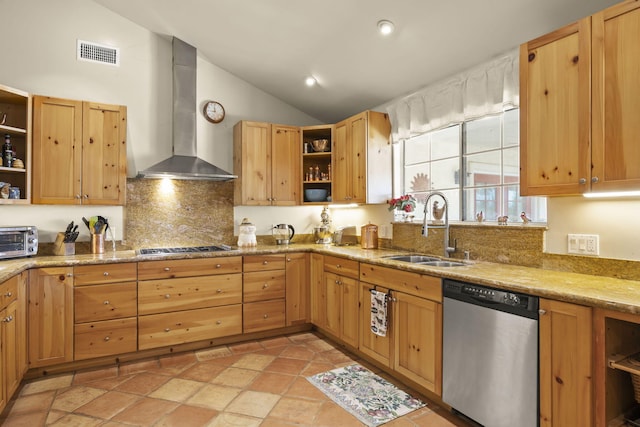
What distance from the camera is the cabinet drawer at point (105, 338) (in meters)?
2.84

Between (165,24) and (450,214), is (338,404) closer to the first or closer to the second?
Answer: (450,214)

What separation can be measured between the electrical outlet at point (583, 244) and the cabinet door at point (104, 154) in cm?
341

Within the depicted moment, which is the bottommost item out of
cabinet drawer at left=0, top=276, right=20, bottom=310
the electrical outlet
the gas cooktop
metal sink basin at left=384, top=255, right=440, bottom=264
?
cabinet drawer at left=0, top=276, right=20, bottom=310

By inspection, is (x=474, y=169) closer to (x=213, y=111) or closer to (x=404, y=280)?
(x=404, y=280)

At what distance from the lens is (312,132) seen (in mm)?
4148

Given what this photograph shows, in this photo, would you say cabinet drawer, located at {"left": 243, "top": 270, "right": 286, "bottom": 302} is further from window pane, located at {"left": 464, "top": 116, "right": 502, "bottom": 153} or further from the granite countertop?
window pane, located at {"left": 464, "top": 116, "right": 502, "bottom": 153}

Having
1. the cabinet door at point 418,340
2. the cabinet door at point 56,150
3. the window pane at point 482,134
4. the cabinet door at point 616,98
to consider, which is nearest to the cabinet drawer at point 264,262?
the cabinet door at point 418,340

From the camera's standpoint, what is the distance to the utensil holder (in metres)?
3.23

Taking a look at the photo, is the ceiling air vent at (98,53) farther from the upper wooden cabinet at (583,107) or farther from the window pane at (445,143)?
the upper wooden cabinet at (583,107)

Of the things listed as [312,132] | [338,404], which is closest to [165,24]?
[312,132]

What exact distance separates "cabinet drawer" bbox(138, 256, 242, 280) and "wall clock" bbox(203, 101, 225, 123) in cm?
153

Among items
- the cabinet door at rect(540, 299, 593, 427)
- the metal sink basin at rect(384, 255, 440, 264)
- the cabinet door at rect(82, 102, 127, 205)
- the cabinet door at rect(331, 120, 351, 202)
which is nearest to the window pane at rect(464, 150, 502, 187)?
the metal sink basin at rect(384, 255, 440, 264)

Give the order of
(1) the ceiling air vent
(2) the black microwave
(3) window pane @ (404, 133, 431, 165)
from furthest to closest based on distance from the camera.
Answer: (3) window pane @ (404, 133, 431, 165)
(1) the ceiling air vent
(2) the black microwave

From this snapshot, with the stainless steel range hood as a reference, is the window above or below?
below
